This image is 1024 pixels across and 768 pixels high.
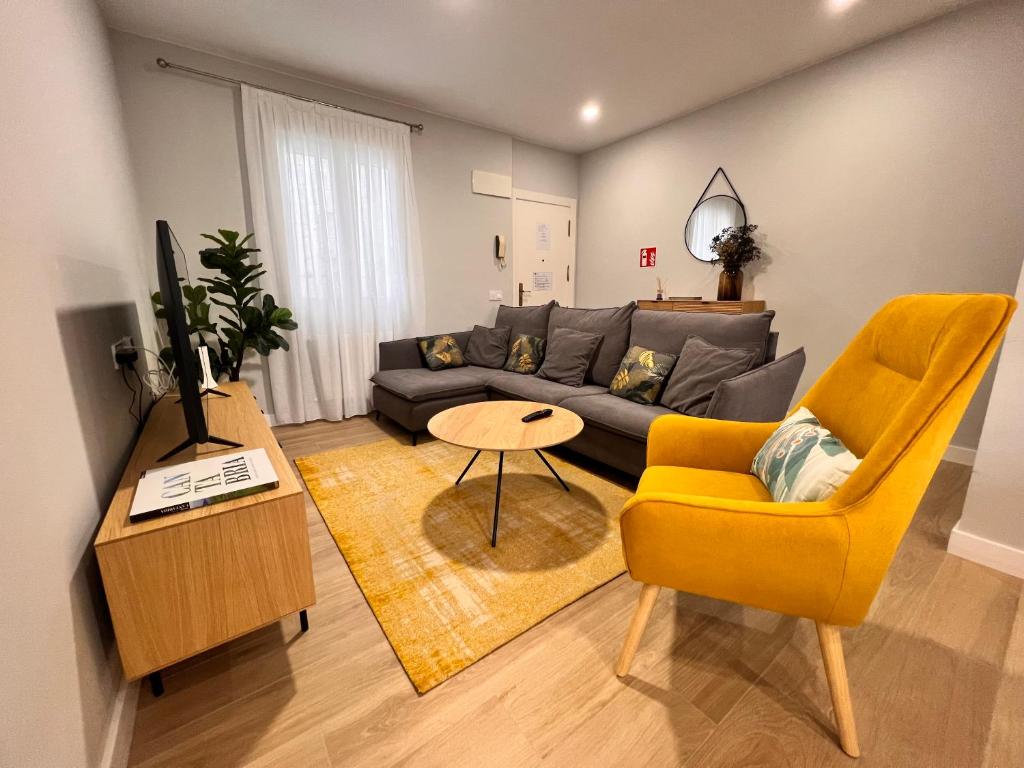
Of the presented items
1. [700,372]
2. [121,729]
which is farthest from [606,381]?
[121,729]

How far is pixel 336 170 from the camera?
3402mm

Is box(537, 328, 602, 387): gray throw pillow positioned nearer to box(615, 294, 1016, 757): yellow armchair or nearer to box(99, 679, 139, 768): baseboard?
box(615, 294, 1016, 757): yellow armchair

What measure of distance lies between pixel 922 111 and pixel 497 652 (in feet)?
12.9

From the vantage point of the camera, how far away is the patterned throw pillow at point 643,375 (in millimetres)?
2457

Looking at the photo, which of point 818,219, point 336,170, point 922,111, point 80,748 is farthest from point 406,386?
point 922,111

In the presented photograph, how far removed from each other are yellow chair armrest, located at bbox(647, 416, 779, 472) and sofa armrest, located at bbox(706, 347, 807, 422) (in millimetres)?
413

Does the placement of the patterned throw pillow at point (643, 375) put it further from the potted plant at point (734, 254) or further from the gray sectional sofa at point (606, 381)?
the potted plant at point (734, 254)

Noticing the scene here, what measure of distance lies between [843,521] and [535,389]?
2.09m

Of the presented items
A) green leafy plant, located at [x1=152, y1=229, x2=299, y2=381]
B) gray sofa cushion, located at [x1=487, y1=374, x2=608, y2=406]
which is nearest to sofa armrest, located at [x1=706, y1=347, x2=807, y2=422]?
gray sofa cushion, located at [x1=487, y1=374, x2=608, y2=406]

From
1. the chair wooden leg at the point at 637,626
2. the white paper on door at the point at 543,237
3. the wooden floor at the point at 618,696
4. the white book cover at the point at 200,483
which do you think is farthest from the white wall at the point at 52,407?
the white paper on door at the point at 543,237

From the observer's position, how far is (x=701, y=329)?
2.46 m

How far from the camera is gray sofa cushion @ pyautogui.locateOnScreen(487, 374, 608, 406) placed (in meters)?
2.77

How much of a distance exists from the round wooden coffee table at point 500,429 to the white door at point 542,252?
2.83m

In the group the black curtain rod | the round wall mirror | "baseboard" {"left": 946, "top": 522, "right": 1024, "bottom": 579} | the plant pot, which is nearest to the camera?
"baseboard" {"left": 946, "top": 522, "right": 1024, "bottom": 579}
